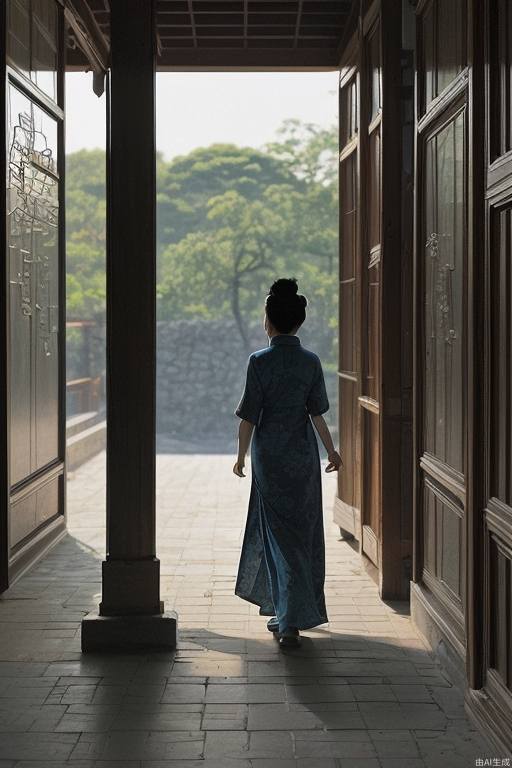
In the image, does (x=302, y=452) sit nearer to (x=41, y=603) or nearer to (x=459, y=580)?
(x=459, y=580)

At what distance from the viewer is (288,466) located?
4.75m

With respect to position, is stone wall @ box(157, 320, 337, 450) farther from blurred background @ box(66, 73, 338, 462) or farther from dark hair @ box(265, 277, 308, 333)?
dark hair @ box(265, 277, 308, 333)

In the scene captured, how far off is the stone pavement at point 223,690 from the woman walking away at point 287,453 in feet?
0.97

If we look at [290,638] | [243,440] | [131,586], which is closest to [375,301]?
[243,440]

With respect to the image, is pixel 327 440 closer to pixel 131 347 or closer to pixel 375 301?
pixel 131 347

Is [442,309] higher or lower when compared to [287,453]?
higher

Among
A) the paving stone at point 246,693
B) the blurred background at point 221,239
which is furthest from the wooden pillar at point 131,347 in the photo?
the blurred background at point 221,239

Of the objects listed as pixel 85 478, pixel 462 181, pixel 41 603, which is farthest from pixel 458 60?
pixel 85 478

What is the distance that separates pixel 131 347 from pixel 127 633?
122cm

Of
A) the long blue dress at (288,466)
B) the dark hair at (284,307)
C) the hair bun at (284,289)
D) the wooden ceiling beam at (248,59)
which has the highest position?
the wooden ceiling beam at (248,59)

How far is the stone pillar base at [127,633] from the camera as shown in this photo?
4547mm

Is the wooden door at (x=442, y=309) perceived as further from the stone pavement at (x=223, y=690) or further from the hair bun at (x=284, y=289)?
the hair bun at (x=284, y=289)

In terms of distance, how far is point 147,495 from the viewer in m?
4.64

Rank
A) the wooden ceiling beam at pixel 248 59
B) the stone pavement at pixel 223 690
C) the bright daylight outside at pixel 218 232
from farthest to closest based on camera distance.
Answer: the bright daylight outside at pixel 218 232
the wooden ceiling beam at pixel 248 59
the stone pavement at pixel 223 690
